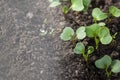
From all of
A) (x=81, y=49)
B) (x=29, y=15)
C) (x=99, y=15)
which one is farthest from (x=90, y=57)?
(x=29, y=15)

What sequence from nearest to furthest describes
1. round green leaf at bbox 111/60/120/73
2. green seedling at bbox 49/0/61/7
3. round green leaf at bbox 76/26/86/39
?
round green leaf at bbox 111/60/120/73 → round green leaf at bbox 76/26/86/39 → green seedling at bbox 49/0/61/7

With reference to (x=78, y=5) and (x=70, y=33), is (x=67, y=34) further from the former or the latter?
(x=78, y=5)

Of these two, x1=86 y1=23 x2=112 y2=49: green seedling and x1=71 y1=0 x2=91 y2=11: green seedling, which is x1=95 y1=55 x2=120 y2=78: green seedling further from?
x1=71 y1=0 x2=91 y2=11: green seedling

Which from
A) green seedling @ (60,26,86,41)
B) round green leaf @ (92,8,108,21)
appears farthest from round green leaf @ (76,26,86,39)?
round green leaf @ (92,8,108,21)

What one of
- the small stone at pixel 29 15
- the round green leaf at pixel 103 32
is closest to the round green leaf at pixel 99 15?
the round green leaf at pixel 103 32

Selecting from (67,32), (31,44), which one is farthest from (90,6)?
(31,44)

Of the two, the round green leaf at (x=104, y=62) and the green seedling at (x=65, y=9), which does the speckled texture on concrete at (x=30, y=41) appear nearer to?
the green seedling at (x=65, y=9)
